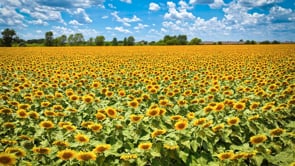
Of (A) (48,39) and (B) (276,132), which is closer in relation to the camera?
(B) (276,132)

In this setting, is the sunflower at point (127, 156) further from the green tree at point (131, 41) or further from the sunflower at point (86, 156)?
the green tree at point (131, 41)

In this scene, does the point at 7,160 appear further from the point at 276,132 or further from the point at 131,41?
the point at 131,41

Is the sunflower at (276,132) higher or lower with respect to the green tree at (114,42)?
lower

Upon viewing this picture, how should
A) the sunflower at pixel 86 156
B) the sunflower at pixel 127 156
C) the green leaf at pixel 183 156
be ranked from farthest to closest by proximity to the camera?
the green leaf at pixel 183 156
the sunflower at pixel 127 156
the sunflower at pixel 86 156

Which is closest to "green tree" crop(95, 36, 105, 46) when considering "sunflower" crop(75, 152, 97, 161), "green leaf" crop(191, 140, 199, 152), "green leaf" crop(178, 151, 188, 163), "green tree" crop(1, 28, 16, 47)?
"green tree" crop(1, 28, 16, 47)

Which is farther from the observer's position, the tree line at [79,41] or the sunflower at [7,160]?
the tree line at [79,41]

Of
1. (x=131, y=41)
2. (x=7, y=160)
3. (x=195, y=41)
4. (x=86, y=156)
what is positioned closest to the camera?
(x=7, y=160)

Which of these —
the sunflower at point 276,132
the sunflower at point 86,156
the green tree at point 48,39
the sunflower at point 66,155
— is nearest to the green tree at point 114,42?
the green tree at point 48,39

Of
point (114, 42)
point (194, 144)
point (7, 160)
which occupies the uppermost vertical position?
point (114, 42)

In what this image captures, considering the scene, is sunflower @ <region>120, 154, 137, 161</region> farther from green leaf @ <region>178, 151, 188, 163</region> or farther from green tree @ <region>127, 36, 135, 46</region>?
green tree @ <region>127, 36, 135, 46</region>

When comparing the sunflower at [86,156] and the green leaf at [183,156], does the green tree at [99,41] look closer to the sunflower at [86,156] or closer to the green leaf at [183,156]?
the green leaf at [183,156]

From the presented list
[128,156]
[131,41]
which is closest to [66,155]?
[128,156]

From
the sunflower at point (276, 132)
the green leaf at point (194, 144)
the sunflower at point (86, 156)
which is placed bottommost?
the green leaf at point (194, 144)

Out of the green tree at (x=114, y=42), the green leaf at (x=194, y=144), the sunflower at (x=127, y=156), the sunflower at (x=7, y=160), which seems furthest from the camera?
the green tree at (x=114, y=42)
